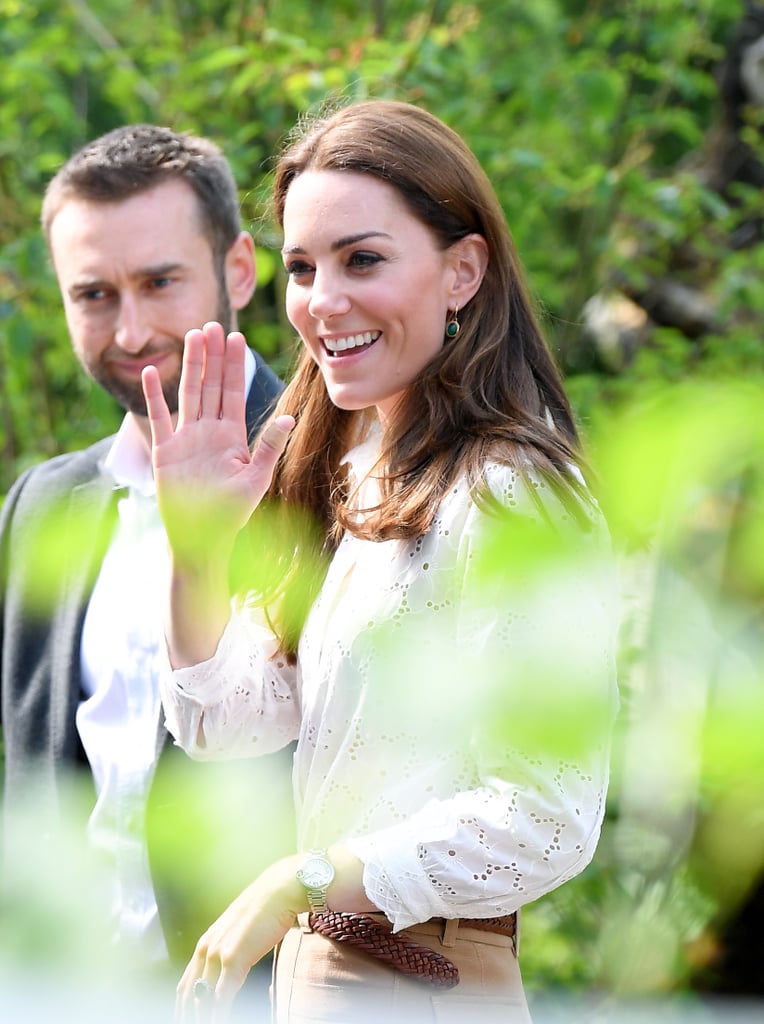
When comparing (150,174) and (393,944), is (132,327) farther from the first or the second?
(393,944)

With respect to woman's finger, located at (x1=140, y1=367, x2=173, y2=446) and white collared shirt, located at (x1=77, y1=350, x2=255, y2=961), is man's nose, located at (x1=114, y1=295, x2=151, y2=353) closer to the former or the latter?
white collared shirt, located at (x1=77, y1=350, x2=255, y2=961)

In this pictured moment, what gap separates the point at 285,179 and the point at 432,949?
1.09 meters

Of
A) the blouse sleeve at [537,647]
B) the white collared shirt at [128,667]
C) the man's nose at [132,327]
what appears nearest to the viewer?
the blouse sleeve at [537,647]

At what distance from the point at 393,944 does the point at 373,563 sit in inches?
18.5

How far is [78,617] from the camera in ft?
7.59

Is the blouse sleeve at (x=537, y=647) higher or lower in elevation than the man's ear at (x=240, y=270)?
lower

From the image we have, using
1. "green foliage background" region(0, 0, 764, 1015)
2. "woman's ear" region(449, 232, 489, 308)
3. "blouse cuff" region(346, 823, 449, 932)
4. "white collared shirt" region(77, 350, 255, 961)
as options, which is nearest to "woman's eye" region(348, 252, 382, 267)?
"woman's ear" region(449, 232, 489, 308)

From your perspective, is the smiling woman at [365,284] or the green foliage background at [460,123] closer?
the smiling woman at [365,284]

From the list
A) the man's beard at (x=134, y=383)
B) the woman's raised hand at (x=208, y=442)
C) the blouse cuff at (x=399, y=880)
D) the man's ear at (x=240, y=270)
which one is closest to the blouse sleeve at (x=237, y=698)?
the woman's raised hand at (x=208, y=442)

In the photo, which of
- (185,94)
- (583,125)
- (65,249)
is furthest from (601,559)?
(583,125)

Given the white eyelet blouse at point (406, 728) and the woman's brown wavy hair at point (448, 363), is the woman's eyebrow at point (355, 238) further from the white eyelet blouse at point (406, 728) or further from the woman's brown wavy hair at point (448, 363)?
the white eyelet blouse at point (406, 728)

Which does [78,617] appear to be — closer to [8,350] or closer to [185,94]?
[8,350]

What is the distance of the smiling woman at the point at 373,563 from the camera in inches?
57.2

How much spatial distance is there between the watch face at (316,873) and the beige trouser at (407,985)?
100mm
